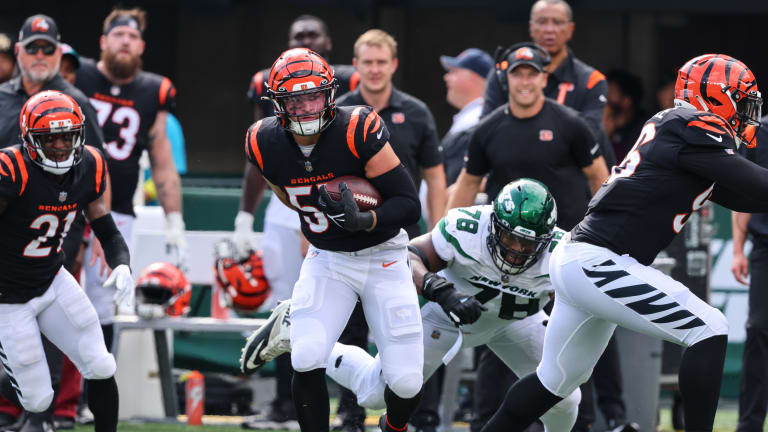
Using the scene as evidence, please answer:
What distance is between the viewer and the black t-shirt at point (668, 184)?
454cm

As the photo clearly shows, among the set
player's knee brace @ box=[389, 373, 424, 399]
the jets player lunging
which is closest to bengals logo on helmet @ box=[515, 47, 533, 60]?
the jets player lunging

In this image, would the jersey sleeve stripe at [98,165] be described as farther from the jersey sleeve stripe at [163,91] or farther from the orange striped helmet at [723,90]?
the orange striped helmet at [723,90]

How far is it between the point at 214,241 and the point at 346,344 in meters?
2.04

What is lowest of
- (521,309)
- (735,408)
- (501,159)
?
(735,408)

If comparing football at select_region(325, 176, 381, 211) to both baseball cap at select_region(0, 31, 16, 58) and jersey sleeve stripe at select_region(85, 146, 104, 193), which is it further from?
baseball cap at select_region(0, 31, 16, 58)

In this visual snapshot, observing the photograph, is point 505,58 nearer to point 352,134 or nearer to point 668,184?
point 352,134

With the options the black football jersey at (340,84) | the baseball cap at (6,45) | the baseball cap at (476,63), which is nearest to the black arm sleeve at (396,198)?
the black football jersey at (340,84)

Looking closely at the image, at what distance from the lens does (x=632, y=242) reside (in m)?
4.78

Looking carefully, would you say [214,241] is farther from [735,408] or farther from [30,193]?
[735,408]

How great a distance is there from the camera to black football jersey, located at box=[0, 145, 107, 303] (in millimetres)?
5363

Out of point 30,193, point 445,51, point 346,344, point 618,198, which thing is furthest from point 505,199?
point 445,51

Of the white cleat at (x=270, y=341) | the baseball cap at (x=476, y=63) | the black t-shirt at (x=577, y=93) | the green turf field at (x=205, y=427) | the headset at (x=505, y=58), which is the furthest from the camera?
the baseball cap at (x=476, y=63)

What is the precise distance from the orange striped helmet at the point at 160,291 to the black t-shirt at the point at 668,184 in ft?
9.81

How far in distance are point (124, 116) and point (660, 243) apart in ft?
11.2
